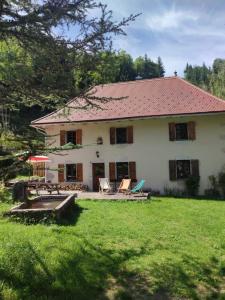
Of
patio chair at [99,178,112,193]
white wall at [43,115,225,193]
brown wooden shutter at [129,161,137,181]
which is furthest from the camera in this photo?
brown wooden shutter at [129,161,137,181]

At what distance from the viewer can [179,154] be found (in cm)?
2266

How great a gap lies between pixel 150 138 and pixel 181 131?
75.2 inches

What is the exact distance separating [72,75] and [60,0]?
1.29 metres

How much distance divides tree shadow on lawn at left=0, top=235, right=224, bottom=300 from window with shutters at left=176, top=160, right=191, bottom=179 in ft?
47.4

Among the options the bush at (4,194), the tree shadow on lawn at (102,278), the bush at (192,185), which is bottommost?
A: the tree shadow on lawn at (102,278)

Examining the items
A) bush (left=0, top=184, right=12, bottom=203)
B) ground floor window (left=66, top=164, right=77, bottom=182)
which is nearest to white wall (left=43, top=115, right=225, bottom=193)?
ground floor window (left=66, top=164, right=77, bottom=182)

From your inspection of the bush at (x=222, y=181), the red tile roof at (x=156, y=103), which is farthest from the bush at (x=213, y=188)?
the red tile roof at (x=156, y=103)

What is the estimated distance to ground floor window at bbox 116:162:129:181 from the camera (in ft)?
77.7

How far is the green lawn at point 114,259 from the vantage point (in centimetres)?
629

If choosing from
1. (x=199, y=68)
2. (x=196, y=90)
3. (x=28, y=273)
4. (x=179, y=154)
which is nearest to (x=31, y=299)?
(x=28, y=273)

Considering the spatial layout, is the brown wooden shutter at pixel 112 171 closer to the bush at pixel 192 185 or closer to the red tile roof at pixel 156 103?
the red tile roof at pixel 156 103

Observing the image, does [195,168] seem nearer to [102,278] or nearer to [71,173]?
[71,173]

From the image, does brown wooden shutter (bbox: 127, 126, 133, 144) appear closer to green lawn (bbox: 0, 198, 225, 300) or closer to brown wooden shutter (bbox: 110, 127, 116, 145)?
brown wooden shutter (bbox: 110, 127, 116, 145)

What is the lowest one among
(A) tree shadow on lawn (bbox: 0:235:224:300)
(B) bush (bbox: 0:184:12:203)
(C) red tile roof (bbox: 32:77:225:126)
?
(A) tree shadow on lawn (bbox: 0:235:224:300)
